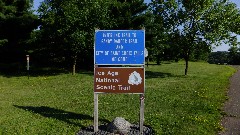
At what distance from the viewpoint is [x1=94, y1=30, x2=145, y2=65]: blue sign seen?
424 inches

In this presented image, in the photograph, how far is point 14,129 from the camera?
11.0 meters

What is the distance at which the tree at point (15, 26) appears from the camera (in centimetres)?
3734

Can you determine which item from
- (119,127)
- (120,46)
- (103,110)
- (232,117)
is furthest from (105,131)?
(232,117)

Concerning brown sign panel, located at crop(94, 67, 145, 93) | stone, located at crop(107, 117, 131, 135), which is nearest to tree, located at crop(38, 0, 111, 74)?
brown sign panel, located at crop(94, 67, 145, 93)

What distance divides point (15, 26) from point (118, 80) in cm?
3004

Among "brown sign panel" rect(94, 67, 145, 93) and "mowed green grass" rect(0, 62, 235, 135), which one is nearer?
"brown sign panel" rect(94, 67, 145, 93)

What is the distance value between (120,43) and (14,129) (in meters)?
4.75

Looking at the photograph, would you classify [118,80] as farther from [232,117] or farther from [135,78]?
[232,117]

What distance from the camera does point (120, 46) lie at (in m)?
10.8

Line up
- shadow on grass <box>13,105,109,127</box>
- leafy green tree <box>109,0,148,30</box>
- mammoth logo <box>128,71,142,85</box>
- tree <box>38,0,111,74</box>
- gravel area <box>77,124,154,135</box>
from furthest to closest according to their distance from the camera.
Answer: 1. leafy green tree <box>109,0,148,30</box>
2. tree <box>38,0,111,74</box>
3. shadow on grass <box>13,105,109,127</box>
4. mammoth logo <box>128,71,142,85</box>
5. gravel area <box>77,124,154,135</box>

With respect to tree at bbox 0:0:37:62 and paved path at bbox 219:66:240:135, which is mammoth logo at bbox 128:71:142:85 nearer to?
paved path at bbox 219:66:240:135

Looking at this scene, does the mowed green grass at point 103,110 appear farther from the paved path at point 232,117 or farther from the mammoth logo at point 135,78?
the mammoth logo at point 135,78

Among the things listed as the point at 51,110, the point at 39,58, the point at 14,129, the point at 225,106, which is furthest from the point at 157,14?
the point at 14,129

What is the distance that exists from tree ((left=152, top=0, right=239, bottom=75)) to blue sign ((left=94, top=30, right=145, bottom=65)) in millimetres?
22496
